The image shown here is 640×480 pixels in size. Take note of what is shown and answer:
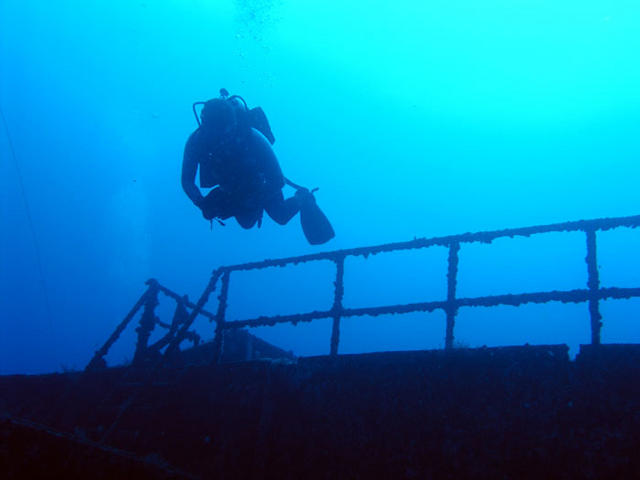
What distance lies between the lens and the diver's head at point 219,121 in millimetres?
5151

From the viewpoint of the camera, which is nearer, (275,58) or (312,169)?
(275,58)

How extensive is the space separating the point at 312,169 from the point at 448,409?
117 m

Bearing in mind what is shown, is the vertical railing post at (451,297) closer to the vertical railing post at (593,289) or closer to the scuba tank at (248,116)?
the vertical railing post at (593,289)

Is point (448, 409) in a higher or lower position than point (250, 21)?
lower

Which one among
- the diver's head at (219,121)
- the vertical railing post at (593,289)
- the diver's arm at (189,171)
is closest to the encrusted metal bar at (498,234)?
the vertical railing post at (593,289)

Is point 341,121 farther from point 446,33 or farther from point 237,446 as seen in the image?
point 237,446

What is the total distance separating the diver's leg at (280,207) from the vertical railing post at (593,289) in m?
3.10

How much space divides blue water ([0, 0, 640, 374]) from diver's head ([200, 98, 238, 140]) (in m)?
84.6

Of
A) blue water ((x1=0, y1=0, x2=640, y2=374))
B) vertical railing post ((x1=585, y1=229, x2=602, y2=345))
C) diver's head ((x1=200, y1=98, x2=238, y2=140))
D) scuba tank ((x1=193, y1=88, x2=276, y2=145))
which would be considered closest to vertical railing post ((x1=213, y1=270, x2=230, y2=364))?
diver's head ((x1=200, y1=98, x2=238, y2=140))

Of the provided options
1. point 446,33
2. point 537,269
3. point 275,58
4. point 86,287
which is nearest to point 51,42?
point 275,58

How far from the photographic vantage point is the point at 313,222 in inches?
231

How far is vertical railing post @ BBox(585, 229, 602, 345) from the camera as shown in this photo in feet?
11.5

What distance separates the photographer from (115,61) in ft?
334

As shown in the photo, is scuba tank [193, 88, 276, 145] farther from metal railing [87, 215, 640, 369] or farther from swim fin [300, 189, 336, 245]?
metal railing [87, 215, 640, 369]
